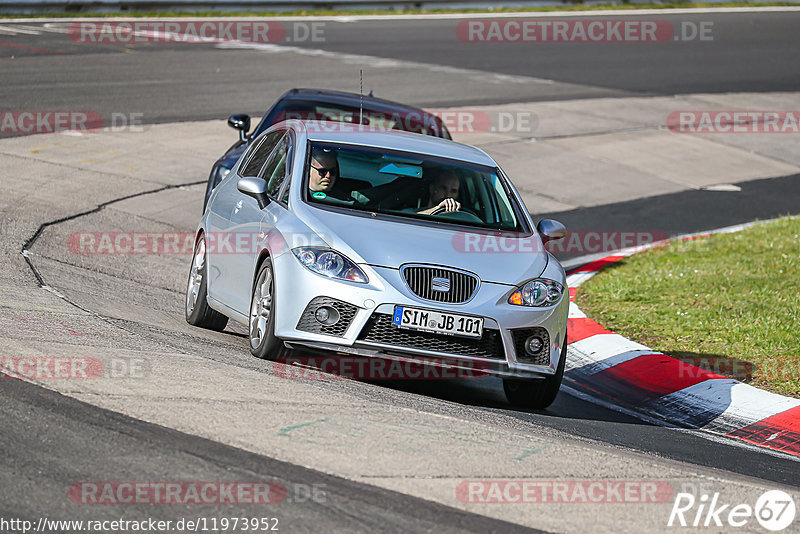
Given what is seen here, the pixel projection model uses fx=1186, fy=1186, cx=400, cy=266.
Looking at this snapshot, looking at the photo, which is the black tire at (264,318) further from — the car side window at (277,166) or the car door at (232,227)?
the car side window at (277,166)

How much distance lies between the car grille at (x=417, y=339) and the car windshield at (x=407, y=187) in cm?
107

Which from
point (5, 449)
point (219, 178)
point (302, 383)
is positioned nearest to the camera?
point (5, 449)

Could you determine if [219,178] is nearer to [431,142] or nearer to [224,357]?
[431,142]

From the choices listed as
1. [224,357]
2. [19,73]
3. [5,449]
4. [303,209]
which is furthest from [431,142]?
[19,73]

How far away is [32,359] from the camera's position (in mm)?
6070

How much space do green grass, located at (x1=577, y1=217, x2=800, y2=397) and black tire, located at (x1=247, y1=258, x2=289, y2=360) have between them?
143 inches

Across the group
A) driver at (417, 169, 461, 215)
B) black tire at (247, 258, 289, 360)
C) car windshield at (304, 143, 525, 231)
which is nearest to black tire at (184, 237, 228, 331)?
black tire at (247, 258, 289, 360)

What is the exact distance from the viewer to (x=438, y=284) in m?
7.04

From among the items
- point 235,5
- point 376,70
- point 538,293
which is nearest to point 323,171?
point 538,293

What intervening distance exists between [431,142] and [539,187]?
797 centimetres

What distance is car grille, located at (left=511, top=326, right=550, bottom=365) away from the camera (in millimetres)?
7238

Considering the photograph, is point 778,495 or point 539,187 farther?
point 539,187

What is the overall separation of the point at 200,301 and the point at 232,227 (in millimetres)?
700

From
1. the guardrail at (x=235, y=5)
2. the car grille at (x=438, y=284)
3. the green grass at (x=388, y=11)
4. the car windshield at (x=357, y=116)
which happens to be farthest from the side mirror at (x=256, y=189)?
the guardrail at (x=235, y=5)
